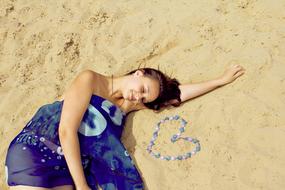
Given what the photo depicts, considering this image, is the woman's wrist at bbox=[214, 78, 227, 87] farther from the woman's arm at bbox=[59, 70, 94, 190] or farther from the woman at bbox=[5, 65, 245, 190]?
the woman's arm at bbox=[59, 70, 94, 190]

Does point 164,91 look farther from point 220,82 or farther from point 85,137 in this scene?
point 85,137

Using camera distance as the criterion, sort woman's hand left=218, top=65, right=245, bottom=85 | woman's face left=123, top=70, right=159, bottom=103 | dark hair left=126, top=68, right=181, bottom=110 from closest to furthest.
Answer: woman's face left=123, top=70, right=159, bottom=103 → dark hair left=126, top=68, right=181, bottom=110 → woman's hand left=218, top=65, right=245, bottom=85

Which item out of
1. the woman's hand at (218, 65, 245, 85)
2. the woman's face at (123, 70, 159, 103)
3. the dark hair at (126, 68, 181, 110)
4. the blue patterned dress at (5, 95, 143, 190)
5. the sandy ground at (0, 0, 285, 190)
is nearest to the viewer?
the blue patterned dress at (5, 95, 143, 190)

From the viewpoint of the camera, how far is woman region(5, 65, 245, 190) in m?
2.96

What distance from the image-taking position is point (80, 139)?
312cm

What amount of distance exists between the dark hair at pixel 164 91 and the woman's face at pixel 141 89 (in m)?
0.07

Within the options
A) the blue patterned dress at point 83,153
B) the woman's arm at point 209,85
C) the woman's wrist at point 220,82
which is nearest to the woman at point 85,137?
the blue patterned dress at point 83,153

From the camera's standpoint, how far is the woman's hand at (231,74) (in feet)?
11.7

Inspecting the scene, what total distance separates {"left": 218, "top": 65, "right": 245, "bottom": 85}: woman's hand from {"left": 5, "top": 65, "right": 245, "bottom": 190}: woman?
0.45 metres

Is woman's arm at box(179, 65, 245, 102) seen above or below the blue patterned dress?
above

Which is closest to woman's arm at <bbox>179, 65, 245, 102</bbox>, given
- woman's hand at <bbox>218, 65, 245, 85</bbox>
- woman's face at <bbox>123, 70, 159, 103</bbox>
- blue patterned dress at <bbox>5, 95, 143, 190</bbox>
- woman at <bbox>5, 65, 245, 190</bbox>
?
woman's hand at <bbox>218, 65, 245, 85</bbox>

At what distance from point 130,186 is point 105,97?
2.43ft

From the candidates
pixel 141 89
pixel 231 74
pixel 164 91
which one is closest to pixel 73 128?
pixel 141 89

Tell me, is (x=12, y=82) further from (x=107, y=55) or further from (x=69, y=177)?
(x=69, y=177)
